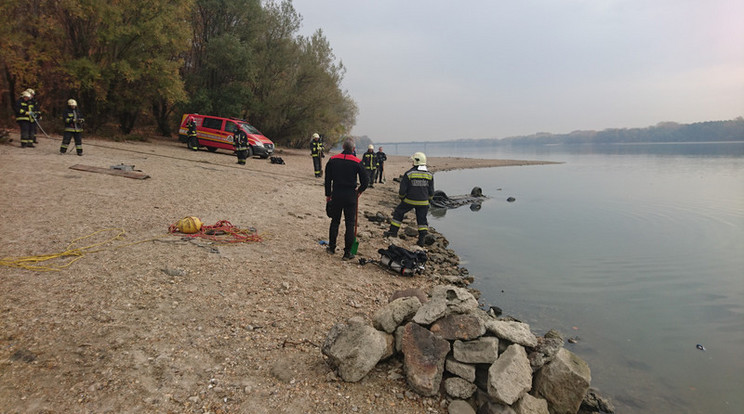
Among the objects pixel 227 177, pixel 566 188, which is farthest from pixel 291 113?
pixel 566 188

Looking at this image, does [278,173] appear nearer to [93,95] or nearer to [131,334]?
[93,95]

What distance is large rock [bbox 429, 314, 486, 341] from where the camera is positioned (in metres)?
3.75

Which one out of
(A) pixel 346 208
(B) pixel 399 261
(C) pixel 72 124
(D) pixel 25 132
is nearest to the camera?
(A) pixel 346 208

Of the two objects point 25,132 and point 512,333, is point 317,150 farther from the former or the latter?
point 512,333

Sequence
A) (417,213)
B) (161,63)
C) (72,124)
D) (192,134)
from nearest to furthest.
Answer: (417,213)
(72,124)
(161,63)
(192,134)

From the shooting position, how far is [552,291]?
794cm

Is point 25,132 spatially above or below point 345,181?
above

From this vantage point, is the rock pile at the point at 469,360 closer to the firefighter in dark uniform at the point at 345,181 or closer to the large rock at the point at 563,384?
the large rock at the point at 563,384

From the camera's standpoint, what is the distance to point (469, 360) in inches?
143

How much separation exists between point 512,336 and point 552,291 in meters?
4.82

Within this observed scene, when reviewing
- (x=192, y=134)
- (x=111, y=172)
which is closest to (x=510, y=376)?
(x=111, y=172)

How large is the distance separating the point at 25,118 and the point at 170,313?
13015 mm

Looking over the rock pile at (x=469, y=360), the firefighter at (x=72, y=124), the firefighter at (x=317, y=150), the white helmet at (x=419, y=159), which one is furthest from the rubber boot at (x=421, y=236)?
the firefighter at (x=72, y=124)

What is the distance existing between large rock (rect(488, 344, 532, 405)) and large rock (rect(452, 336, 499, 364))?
8cm
